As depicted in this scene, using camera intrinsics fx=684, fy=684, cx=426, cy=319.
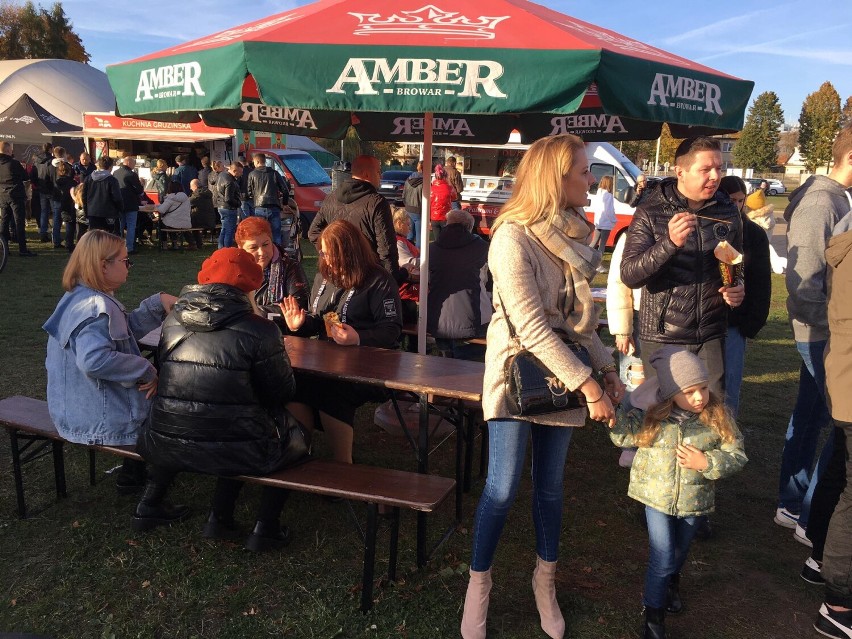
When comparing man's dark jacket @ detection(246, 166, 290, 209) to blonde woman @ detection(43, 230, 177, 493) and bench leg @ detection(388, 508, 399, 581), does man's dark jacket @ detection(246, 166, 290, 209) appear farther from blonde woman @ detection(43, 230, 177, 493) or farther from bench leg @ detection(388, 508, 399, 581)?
bench leg @ detection(388, 508, 399, 581)

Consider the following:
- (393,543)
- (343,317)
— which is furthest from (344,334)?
(393,543)

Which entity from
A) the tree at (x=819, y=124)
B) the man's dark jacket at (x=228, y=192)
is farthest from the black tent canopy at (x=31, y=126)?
the tree at (x=819, y=124)

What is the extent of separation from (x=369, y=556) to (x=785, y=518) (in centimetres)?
246

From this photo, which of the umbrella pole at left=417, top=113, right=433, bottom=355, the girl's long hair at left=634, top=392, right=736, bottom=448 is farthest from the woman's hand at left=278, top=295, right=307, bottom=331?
the girl's long hair at left=634, top=392, right=736, bottom=448

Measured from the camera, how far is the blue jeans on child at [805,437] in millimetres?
3488

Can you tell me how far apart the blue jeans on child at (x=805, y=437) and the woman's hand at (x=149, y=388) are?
329 centimetres

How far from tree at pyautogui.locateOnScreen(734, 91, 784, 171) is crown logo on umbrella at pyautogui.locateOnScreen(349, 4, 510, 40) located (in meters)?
65.3

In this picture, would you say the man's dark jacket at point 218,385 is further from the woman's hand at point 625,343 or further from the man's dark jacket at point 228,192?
the man's dark jacket at point 228,192

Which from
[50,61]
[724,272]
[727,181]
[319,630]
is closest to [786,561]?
[724,272]

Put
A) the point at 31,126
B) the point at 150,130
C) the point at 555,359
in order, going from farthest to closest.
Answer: the point at 31,126, the point at 150,130, the point at 555,359

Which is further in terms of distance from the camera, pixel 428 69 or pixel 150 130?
pixel 150 130

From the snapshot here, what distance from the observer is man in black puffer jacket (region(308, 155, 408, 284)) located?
544cm

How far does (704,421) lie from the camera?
264 cm

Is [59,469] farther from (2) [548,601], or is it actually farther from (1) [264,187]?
(1) [264,187]
